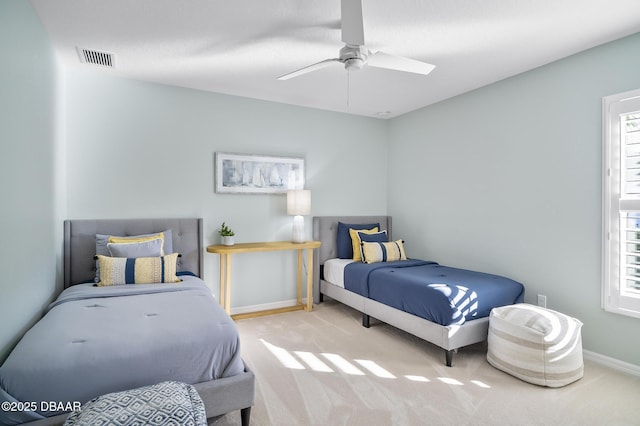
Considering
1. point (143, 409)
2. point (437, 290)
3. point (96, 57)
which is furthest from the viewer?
point (96, 57)

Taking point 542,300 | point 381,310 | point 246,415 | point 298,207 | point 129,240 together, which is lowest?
point 246,415

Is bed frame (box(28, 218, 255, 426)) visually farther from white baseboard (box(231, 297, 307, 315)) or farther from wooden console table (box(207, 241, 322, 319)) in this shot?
white baseboard (box(231, 297, 307, 315))

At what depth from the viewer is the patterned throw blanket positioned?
4.50ft

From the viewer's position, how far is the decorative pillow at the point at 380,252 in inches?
163

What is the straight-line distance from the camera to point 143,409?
1428 millimetres

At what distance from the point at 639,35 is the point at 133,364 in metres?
4.00

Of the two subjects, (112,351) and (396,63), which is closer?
(112,351)

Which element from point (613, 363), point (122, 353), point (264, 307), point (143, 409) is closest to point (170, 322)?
point (122, 353)

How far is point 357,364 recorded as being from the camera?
283cm

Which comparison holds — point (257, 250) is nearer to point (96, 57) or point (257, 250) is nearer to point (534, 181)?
point (96, 57)

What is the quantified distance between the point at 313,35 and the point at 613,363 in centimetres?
348

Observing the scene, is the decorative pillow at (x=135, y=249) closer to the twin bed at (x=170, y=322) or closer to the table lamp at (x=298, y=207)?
the twin bed at (x=170, y=322)

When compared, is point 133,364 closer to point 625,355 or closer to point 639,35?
point 625,355

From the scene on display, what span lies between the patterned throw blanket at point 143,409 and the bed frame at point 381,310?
1997 mm
